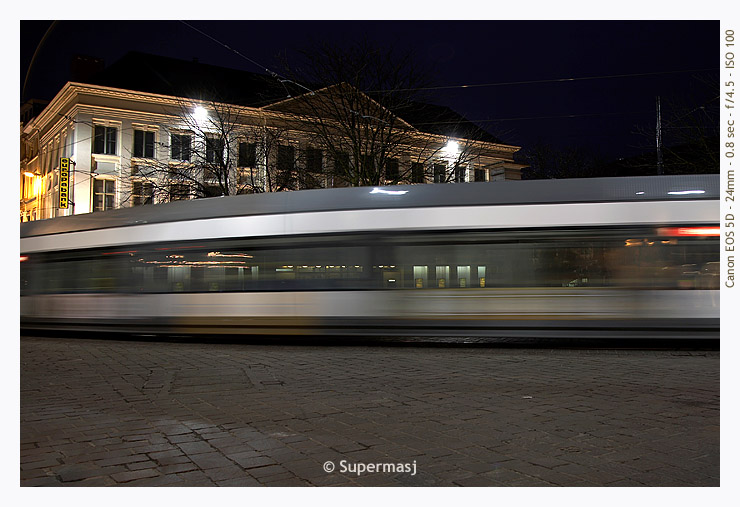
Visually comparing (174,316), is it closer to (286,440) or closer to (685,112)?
(286,440)

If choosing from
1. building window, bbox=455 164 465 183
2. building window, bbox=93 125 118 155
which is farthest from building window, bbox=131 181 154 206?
building window, bbox=455 164 465 183

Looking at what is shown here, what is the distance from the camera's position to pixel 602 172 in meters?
38.8

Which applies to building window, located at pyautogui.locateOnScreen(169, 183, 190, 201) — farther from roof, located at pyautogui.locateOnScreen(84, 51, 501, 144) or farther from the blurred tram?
the blurred tram

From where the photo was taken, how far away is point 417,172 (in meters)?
26.5

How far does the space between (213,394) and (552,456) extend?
12.5ft

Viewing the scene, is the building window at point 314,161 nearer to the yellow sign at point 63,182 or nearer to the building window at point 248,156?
the building window at point 248,156

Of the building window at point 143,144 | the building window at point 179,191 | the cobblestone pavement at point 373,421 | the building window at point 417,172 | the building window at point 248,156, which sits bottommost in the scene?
the cobblestone pavement at point 373,421

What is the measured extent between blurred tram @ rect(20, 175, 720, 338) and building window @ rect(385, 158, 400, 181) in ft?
44.7

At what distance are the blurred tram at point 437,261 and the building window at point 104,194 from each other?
2880cm

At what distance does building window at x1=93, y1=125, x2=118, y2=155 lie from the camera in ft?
135

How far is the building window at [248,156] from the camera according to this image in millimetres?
28141

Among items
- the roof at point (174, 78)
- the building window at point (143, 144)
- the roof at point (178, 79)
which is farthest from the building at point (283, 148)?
the roof at point (174, 78)

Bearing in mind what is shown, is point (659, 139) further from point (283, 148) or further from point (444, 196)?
point (283, 148)

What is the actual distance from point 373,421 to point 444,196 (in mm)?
6857
